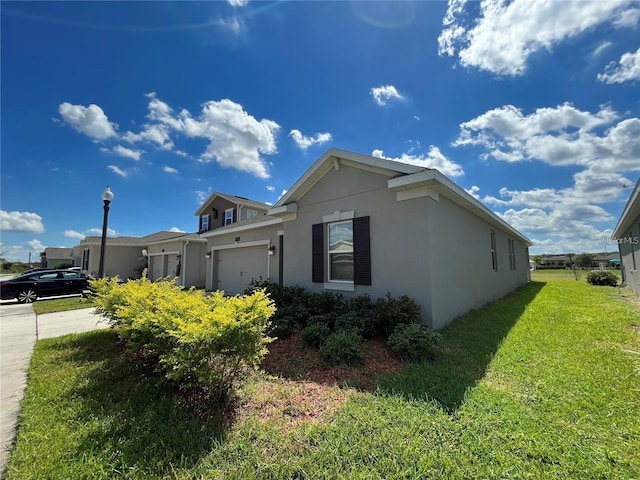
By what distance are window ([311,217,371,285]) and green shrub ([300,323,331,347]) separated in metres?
1.92

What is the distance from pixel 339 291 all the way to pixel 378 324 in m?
1.84

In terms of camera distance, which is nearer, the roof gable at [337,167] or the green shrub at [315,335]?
the green shrub at [315,335]

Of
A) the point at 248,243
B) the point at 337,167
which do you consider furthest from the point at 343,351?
the point at 248,243

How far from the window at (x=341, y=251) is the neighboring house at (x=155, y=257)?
1193 cm

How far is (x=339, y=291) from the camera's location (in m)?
7.43

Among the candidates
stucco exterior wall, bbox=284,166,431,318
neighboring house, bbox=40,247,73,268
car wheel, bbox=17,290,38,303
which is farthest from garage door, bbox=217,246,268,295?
neighboring house, bbox=40,247,73,268

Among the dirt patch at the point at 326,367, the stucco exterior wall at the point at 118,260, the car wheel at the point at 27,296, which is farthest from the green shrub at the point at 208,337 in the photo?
the stucco exterior wall at the point at 118,260

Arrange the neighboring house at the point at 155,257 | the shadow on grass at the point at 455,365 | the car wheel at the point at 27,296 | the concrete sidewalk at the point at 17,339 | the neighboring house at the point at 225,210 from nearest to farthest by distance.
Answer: the concrete sidewalk at the point at 17,339
the shadow on grass at the point at 455,365
the car wheel at the point at 27,296
the neighboring house at the point at 155,257
the neighboring house at the point at 225,210

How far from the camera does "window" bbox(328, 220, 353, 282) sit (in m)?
7.45

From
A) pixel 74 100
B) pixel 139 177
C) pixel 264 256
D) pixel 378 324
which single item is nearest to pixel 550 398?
pixel 378 324

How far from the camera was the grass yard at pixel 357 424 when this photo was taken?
7.41 ft

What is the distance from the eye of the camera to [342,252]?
25.1ft

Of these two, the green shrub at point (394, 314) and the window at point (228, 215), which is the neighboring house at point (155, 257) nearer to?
the window at point (228, 215)

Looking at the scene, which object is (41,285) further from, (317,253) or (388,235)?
(388,235)
